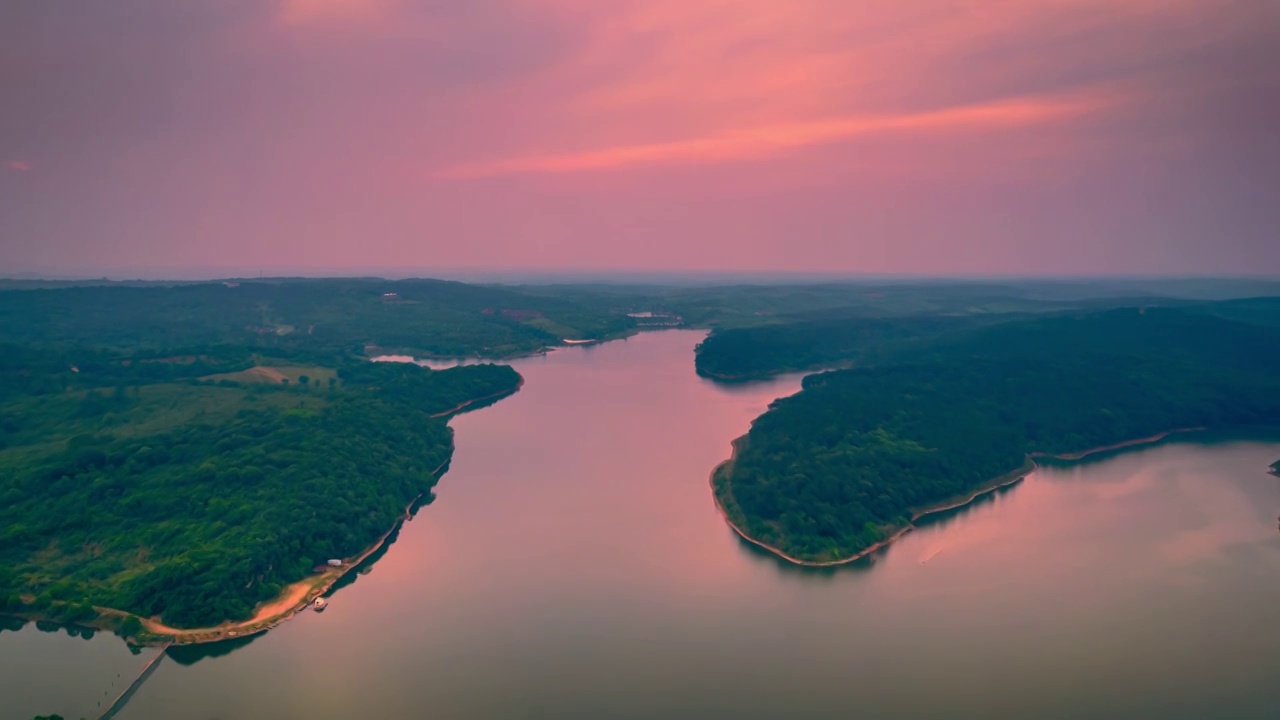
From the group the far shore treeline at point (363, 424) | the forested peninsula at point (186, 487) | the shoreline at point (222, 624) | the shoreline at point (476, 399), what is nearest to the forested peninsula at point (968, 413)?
the far shore treeline at point (363, 424)

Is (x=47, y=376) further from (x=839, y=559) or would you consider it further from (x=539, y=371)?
(x=839, y=559)

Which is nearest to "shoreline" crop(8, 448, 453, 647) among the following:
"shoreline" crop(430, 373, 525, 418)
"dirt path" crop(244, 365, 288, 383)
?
"shoreline" crop(430, 373, 525, 418)

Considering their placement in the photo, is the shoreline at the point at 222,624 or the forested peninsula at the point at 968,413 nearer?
the shoreline at the point at 222,624

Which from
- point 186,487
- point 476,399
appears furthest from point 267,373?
point 186,487

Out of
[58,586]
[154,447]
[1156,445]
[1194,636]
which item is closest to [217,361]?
[154,447]

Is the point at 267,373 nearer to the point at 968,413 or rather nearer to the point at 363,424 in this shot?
the point at 363,424

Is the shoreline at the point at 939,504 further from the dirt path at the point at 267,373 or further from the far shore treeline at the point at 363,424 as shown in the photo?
the dirt path at the point at 267,373

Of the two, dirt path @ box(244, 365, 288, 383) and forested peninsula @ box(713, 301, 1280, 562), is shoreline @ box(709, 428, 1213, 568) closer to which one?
forested peninsula @ box(713, 301, 1280, 562)
